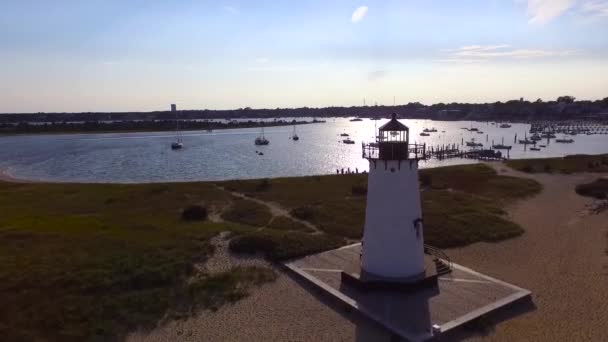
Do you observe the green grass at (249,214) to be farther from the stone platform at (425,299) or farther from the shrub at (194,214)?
the stone platform at (425,299)

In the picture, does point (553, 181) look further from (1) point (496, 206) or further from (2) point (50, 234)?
(2) point (50, 234)

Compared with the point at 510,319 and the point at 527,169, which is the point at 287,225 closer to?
the point at 510,319

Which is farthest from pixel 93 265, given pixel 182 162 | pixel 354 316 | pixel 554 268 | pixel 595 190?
pixel 182 162

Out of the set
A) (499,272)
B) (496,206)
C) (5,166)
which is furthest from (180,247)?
(5,166)

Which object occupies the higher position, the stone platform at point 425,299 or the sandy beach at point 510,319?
the stone platform at point 425,299

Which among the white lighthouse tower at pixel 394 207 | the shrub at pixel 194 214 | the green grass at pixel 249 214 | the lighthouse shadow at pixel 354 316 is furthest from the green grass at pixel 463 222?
the shrub at pixel 194 214
